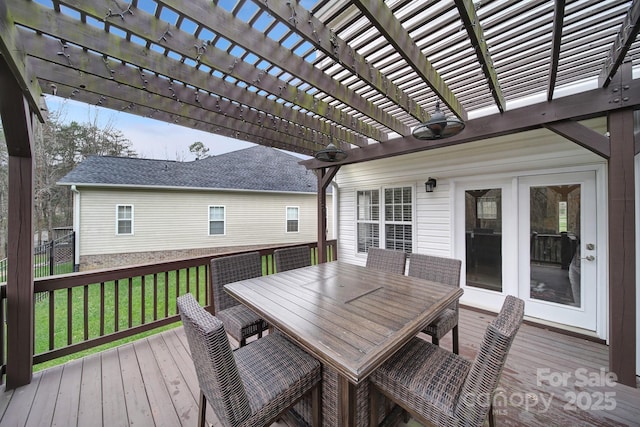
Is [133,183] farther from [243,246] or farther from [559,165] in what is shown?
[559,165]

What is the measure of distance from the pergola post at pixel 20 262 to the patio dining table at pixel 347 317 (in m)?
1.78

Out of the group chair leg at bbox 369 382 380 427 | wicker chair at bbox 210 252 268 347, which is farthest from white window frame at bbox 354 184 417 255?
chair leg at bbox 369 382 380 427

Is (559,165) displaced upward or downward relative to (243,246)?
upward

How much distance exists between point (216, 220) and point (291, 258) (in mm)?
7254

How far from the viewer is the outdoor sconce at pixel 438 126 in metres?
2.06

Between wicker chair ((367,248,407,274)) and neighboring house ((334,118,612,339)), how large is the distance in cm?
139

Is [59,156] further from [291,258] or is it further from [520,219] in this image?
[520,219]

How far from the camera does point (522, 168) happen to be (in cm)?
350

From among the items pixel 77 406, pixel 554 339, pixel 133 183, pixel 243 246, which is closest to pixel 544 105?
pixel 554 339

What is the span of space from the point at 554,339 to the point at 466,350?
1.27m

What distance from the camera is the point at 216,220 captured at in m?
9.82

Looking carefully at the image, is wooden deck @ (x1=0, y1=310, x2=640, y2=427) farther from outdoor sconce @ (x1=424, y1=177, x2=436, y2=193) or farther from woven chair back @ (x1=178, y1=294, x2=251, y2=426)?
outdoor sconce @ (x1=424, y1=177, x2=436, y2=193)

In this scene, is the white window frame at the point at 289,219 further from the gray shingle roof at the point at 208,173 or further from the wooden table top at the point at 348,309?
the wooden table top at the point at 348,309

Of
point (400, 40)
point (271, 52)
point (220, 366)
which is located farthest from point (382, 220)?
point (220, 366)
